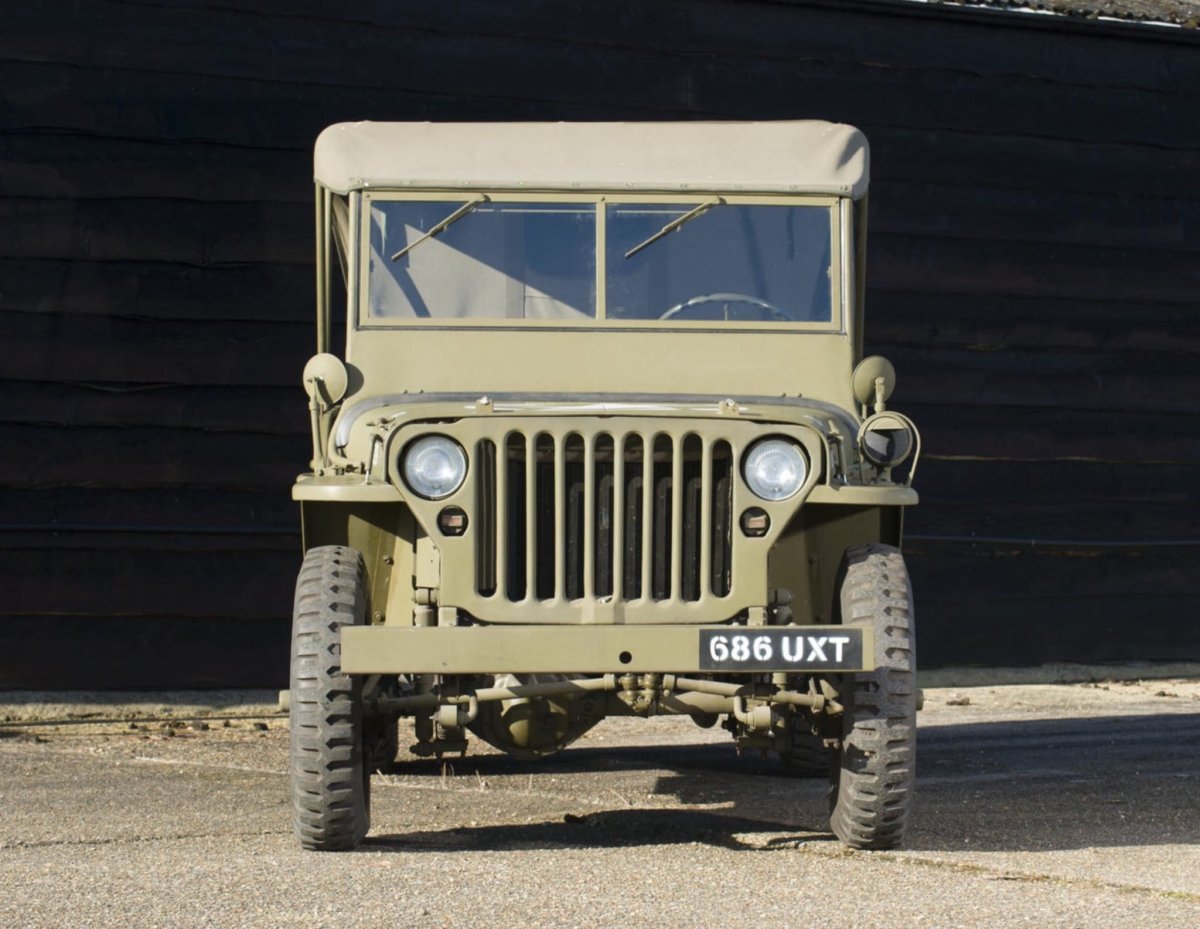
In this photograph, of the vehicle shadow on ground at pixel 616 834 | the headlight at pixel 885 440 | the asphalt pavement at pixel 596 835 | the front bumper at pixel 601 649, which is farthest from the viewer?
the headlight at pixel 885 440

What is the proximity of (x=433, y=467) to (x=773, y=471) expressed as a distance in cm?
97

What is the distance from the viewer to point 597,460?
544cm

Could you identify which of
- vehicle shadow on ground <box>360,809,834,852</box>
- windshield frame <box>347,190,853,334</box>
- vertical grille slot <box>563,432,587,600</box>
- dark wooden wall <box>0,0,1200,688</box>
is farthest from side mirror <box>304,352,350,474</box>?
dark wooden wall <box>0,0,1200,688</box>

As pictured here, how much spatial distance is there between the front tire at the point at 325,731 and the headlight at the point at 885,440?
5.45 ft

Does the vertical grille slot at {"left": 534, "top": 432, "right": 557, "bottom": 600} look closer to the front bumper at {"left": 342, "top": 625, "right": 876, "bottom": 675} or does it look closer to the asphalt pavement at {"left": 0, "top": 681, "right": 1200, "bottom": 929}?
the front bumper at {"left": 342, "top": 625, "right": 876, "bottom": 675}

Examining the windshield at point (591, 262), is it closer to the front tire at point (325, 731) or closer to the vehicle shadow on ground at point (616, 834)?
the front tire at point (325, 731)

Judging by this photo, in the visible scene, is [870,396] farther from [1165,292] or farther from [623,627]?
[1165,292]

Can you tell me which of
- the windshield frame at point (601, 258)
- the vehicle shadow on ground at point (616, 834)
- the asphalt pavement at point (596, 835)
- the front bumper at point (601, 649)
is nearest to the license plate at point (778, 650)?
the front bumper at point (601, 649)

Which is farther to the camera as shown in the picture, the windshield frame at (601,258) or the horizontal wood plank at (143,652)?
the horizontal wood plank at (143,652)

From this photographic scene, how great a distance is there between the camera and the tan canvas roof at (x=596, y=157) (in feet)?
22.0

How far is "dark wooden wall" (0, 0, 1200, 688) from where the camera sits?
962 centimetres

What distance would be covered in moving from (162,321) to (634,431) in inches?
198

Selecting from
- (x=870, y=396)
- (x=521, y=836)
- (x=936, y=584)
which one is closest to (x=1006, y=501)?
(x=936, y=584)

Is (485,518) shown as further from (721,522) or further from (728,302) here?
(728,302)
